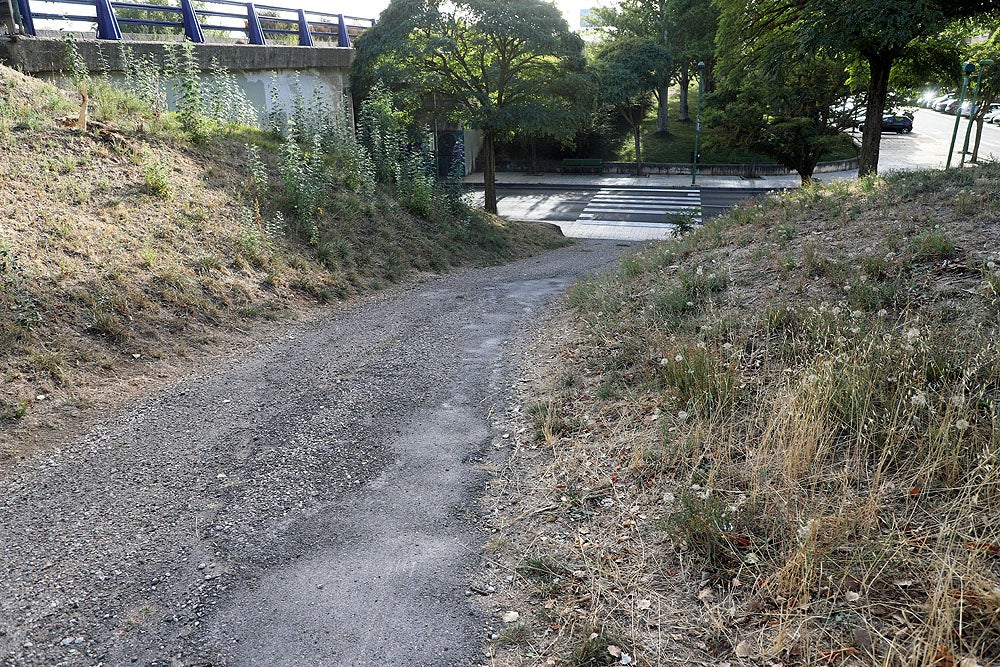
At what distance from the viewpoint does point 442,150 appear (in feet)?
119

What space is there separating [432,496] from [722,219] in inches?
319

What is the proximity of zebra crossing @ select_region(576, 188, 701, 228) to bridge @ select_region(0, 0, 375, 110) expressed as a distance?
11661mm

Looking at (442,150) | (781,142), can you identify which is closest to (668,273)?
(781,142)

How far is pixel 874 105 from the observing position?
1691 centimetres

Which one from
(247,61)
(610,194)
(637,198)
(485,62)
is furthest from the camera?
(610,194)

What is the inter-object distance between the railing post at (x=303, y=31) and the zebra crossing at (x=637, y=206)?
40.4ft

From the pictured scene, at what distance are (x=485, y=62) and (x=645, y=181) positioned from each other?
18.2 m

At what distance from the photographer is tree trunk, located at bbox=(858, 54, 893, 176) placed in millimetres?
16375

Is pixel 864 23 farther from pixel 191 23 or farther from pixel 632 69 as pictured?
pixel 632 69

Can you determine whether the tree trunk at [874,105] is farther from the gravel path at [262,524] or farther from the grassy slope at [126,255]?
the gravel path at [262,524]

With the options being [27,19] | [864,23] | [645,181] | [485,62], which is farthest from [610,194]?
[27,19]

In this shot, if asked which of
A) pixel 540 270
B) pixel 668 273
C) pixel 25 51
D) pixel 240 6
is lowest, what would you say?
pixel 540 270

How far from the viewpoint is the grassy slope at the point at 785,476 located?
2.81 meters

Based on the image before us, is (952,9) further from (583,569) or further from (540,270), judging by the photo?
(583,569)
